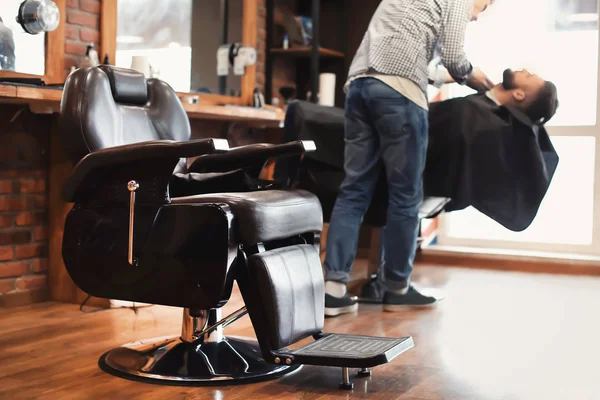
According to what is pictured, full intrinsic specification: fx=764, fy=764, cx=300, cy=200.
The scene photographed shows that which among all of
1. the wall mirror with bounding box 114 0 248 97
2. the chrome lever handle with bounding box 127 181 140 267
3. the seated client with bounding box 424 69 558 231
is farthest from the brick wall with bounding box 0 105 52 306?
the seated client with bounding box 424 69 558 231

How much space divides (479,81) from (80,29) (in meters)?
1.80

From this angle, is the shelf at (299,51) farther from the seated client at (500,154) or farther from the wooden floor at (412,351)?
the wooden floor at (412,351)

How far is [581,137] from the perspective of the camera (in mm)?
5027

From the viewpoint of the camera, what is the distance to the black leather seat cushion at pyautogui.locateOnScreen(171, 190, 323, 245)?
6.28ft

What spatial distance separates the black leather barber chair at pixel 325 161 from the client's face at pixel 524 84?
23.3 inches

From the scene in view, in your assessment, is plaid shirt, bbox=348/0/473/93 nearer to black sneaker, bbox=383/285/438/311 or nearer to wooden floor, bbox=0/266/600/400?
black sneaker, bbox=383/285/438/311

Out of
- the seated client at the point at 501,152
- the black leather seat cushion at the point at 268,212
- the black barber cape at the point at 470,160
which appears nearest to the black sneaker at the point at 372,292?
the black barber cape at the point at 470,160

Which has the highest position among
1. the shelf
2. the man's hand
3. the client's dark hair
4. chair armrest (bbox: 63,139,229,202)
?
the shelf

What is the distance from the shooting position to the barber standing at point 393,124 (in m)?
3.02

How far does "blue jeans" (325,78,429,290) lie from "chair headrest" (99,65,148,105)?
1.01 meters

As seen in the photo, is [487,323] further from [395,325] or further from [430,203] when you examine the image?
[430,203]

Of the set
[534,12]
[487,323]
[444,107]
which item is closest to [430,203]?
[444,107]

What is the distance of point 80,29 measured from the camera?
11.3 feet

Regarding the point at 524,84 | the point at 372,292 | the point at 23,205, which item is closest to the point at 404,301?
the point at 372,292
